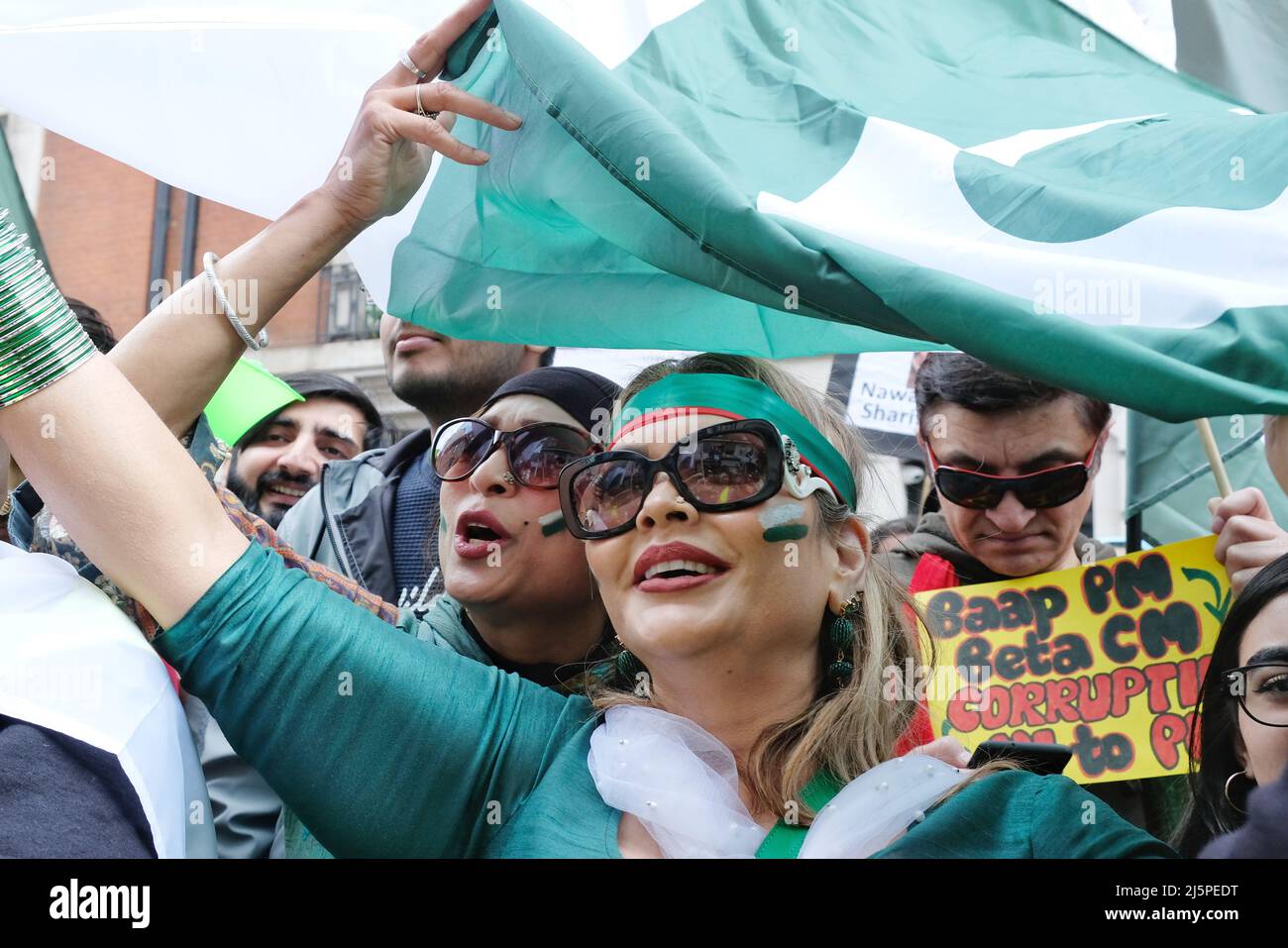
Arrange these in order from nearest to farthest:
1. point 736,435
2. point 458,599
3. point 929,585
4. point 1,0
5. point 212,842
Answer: point 212,842 < point 736,435 < point 1,0 < point 458,599 < point 929,585

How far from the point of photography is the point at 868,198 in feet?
6.54

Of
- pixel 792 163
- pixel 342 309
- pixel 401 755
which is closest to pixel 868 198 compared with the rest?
pixel 792 163

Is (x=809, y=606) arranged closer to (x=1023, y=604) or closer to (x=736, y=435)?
(x=736, y=435)

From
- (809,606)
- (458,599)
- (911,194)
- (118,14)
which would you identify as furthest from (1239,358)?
(118,14)

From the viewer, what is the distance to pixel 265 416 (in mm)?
3930

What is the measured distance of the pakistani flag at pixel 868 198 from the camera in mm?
1638

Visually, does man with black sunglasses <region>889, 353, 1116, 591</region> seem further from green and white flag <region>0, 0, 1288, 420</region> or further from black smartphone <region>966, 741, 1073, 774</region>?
black smartphone <region>966, 741, 1073, 774</region>

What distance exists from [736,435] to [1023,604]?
104 cm

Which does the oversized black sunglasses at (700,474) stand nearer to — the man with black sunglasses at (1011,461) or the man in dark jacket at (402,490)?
the man with black sunglasses at (1011,461)

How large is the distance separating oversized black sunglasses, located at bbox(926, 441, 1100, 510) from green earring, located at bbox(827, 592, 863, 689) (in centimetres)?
72

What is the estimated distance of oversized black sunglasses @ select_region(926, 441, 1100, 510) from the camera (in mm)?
2707

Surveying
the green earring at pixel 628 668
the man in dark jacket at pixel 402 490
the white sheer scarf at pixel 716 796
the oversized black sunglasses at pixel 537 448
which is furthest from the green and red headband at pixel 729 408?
the man in dark jacket at pixel 402 490

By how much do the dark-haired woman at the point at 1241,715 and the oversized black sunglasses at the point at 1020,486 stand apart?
0.58m

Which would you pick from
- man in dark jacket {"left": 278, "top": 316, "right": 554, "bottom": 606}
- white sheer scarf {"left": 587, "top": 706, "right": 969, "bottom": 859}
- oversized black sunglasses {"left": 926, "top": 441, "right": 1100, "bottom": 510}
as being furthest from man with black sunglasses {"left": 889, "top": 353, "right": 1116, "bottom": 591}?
man in dark jacket {"left": 278, "top": 316, "right": 554, "bottom": 606}
